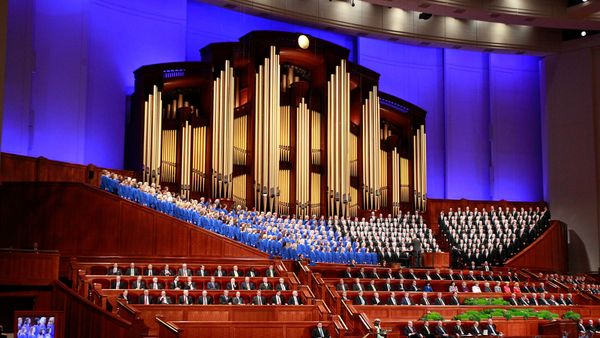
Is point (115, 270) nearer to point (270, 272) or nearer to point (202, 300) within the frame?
point (202, 300)

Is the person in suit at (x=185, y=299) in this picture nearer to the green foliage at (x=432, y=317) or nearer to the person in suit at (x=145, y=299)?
the person in suit at (x=145, y=299)

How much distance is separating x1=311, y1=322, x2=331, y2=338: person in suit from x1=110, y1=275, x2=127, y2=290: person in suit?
3142 millimetres

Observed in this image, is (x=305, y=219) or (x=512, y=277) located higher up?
(x=305, y=219)

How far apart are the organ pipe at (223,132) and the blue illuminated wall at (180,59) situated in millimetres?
1814

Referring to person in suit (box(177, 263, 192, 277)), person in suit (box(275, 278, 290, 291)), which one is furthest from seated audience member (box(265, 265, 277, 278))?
person in suit (box(177, 263, 192, 277))

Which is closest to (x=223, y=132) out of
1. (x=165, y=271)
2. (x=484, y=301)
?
(x=165, y=271)

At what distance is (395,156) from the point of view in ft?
70.3

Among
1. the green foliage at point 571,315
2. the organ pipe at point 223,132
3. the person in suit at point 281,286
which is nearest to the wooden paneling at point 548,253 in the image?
the green foliage at point 571,315

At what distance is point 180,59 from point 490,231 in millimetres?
9052

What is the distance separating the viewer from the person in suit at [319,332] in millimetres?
11327

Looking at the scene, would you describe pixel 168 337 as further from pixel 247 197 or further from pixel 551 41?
pixel 551 41

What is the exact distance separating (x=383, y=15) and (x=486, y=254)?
7.47m

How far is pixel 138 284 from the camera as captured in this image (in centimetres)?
1238

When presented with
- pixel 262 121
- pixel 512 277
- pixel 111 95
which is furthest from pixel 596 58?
pixel 111 95
